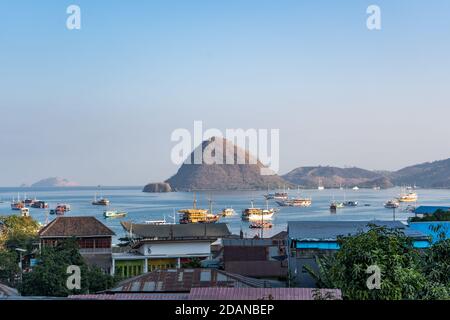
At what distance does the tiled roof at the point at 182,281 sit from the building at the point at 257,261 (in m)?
1.86

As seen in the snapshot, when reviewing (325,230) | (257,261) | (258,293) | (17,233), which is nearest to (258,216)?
(17,233)

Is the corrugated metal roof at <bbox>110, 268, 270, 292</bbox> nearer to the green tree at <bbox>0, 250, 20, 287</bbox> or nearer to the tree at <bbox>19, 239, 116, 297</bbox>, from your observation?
the tree at <bbox>19, 239, 116, 297</bbox>

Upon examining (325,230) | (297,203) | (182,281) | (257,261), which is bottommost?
(297,203)

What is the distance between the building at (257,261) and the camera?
9.09 metres

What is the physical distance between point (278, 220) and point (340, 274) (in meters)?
42.2

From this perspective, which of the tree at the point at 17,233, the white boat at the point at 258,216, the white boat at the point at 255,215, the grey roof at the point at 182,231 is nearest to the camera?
the tree at the point at 17,233

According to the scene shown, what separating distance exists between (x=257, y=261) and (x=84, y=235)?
5616 mm

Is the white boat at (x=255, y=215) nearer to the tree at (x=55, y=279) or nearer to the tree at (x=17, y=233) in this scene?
the tree at (x=17, y=233)

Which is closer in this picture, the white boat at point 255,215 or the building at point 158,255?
the building at point 158,255

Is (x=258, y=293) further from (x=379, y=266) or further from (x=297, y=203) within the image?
(x=297, y=203)

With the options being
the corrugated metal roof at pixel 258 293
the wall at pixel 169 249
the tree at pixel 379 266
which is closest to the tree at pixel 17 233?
the wall at pixel 169 249

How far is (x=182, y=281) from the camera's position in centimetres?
675
